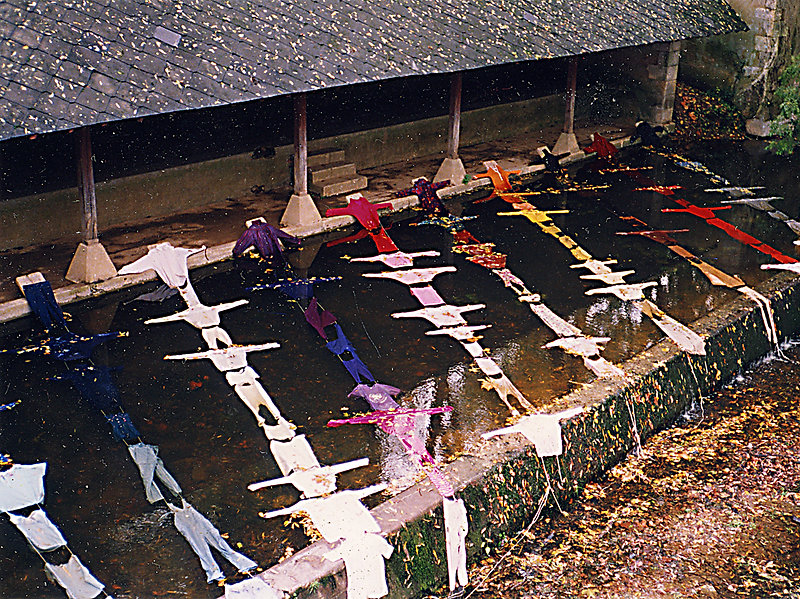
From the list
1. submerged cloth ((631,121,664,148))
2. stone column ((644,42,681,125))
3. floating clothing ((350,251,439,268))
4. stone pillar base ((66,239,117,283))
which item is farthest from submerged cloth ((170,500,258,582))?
stone column ((644,42,681,125))

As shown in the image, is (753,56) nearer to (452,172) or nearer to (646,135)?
(646,135)

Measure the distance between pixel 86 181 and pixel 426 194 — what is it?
12.7 ft

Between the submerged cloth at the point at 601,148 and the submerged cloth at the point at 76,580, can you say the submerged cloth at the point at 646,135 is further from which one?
the submerged cloth at the point at 76,580

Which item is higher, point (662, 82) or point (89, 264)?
point (662, 82)

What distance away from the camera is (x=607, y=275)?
876cm

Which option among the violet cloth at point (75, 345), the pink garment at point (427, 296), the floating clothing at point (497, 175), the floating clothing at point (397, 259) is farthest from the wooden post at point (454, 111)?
the violet cloth at point (75, 345)

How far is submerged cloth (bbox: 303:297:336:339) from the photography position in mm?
7511

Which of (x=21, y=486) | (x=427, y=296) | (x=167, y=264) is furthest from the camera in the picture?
(x=167, y=264)

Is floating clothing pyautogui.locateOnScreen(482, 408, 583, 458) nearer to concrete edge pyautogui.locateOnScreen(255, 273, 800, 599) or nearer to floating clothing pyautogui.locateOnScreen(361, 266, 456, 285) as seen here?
concrete edge pyautogui.locateOnScreen(255, 273, 800, 599)

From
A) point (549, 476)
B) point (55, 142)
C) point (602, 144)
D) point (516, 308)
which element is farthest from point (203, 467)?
point (602, 144)

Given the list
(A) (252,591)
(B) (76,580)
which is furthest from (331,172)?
(A) (252,591)

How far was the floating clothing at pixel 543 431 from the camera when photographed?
5828mm

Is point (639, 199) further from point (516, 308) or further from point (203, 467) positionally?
point (203, 467)

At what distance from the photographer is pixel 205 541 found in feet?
16.4
